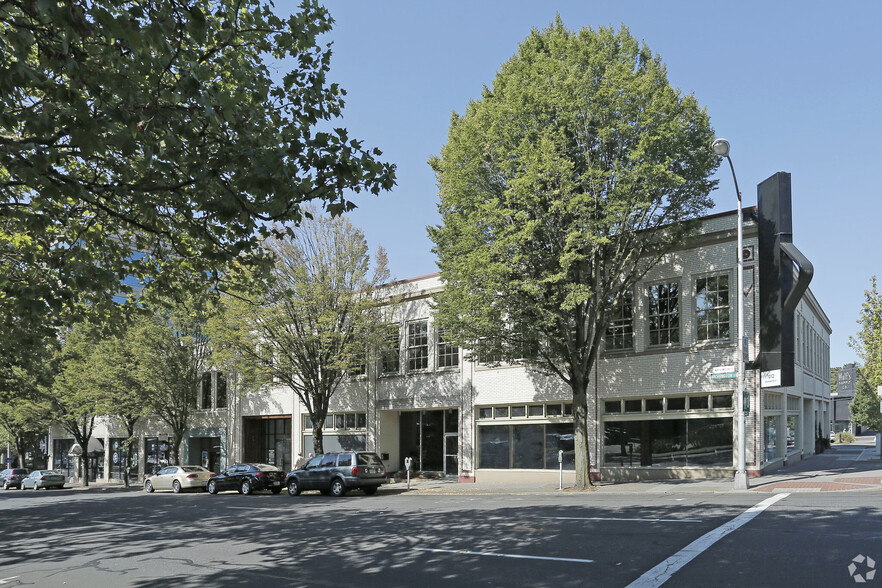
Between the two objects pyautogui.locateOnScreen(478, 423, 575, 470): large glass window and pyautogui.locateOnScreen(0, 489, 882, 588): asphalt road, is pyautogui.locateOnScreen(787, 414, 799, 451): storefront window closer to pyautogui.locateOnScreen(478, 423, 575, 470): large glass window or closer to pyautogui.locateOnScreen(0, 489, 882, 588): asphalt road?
pyautogui.locateOnScreen(478, 423, 575, 470): large glass window

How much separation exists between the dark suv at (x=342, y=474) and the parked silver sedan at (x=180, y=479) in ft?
30.0

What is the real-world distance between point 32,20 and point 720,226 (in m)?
22.4

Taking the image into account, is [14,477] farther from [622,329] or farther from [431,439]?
[622,329]

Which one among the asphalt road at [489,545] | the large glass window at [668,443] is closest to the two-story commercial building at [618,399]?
the large glass window at [668,443]

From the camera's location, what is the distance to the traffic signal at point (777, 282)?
77.2 ft

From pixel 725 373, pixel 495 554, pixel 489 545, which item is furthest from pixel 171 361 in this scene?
pixel 495 554

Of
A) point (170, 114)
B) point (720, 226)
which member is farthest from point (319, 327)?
point (170, 114)

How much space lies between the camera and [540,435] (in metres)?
29.5

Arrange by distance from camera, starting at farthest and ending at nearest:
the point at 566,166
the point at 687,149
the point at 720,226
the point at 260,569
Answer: the point at 720,226
the point at 687,149
the point at 566,166
the point at 260,569

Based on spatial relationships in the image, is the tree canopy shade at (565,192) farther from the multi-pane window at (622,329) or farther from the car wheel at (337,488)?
the car wheel at (337,488)

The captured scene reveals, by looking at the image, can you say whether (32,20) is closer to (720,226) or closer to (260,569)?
(260,569)

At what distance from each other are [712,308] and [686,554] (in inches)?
641

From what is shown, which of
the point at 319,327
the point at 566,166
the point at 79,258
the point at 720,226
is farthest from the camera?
the point at 319,327

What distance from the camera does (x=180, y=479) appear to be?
35.5 metres
